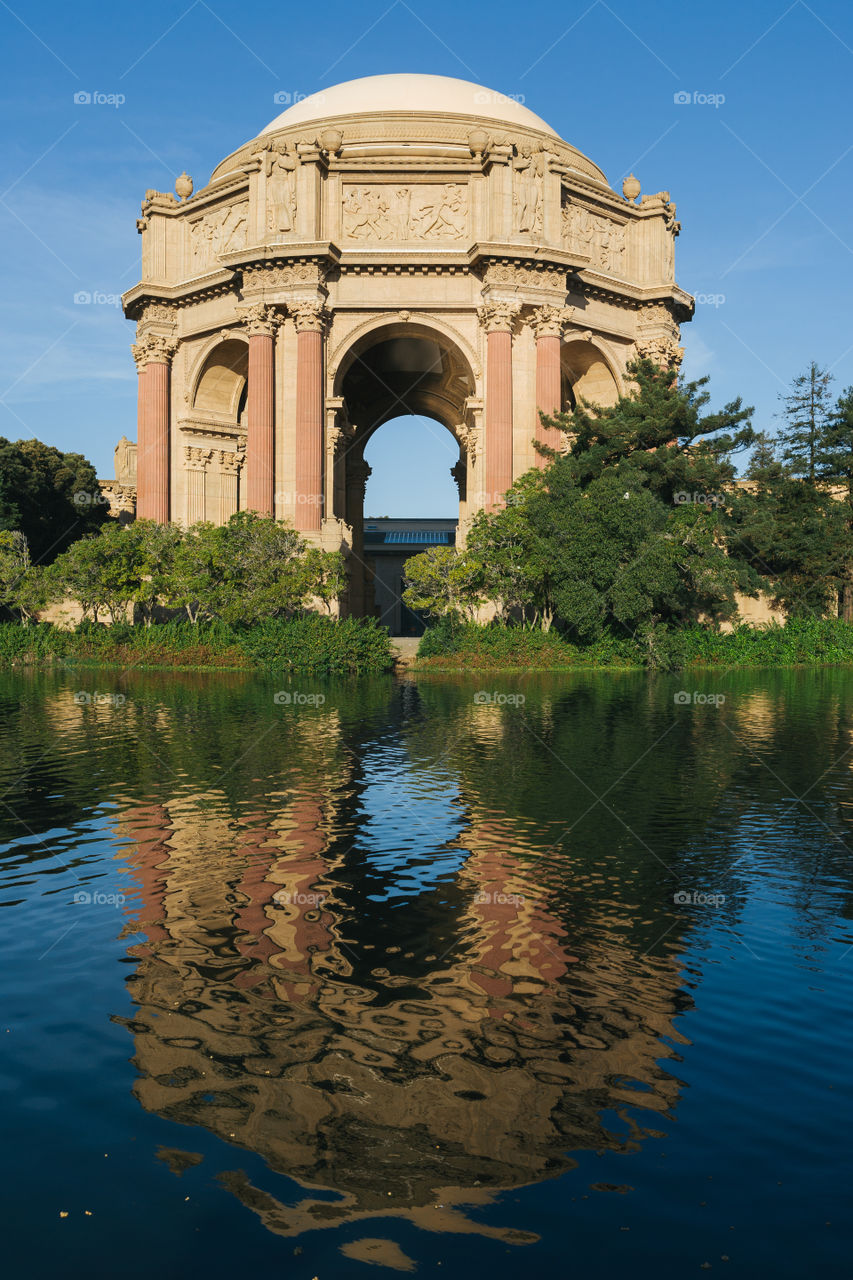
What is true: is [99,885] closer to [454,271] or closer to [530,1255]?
[530,1255]

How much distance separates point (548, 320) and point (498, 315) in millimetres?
2278

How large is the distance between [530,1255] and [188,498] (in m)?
47.9

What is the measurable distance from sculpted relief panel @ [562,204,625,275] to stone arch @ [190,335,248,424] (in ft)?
51.6

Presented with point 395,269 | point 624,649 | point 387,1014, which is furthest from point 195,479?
point 387,1014

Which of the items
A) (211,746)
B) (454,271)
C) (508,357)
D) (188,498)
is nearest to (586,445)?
(508,357)

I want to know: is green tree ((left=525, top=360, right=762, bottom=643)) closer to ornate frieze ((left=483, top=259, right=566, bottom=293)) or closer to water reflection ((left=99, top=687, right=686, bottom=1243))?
ornate frieze ((left=483, top=259, right=566, bottom=293))

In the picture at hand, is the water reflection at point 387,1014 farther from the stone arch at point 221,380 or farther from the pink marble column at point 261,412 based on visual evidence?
the stone arch at point 221,380

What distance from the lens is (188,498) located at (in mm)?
49031
